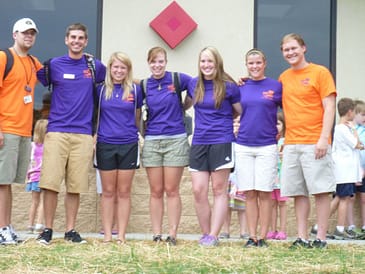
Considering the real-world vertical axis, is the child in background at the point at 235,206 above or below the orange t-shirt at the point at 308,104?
below

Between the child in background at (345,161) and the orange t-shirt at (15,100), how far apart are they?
4.09 metres

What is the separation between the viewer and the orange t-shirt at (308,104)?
5977 millimetres

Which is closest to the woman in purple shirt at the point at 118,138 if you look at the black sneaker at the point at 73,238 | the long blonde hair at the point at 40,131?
the black sneaker at the point at 73,238

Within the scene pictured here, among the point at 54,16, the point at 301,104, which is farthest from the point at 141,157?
the point at 54,16

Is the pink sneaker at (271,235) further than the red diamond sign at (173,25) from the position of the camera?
No

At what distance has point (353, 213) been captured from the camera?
880 centimetres

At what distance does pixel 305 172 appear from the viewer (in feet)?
19.8

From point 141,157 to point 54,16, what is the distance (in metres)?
4.18

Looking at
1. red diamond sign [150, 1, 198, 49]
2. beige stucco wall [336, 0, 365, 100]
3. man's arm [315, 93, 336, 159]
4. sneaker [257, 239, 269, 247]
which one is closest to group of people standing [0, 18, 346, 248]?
sneaker [257, 239, 269, 247]

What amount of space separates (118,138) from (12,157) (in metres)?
1.02

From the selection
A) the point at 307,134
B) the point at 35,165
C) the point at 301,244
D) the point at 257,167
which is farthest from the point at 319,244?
the point at 35,165

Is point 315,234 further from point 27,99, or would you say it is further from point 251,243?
point 27,99

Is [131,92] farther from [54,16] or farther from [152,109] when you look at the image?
[54,16]

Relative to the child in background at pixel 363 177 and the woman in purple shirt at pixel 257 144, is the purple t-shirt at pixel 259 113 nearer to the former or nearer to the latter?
the woman in purple shirt at pixel 257 144
